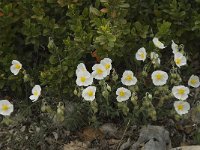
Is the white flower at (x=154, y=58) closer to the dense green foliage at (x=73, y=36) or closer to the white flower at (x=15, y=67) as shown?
the dense green foliage at (x=73, y=36)

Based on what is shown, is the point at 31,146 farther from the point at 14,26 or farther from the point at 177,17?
the point at 177,17

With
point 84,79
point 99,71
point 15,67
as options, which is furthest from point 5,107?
point 99,71

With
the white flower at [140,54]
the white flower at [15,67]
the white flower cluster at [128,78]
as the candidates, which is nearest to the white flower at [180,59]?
the white flower cluster at [128,78]

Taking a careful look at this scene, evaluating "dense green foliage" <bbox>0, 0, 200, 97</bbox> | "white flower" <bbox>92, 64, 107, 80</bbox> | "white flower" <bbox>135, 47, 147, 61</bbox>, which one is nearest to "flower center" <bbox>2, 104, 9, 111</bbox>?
"dense green foliage" <bbox>0, 0, 200, 97</bbox>

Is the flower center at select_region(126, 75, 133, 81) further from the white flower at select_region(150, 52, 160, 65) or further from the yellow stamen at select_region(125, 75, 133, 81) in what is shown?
the white flower at select_region(150, 52, 160, 65)

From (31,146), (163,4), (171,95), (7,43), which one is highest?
(163,4)

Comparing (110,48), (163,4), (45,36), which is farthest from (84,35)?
(163,4)
